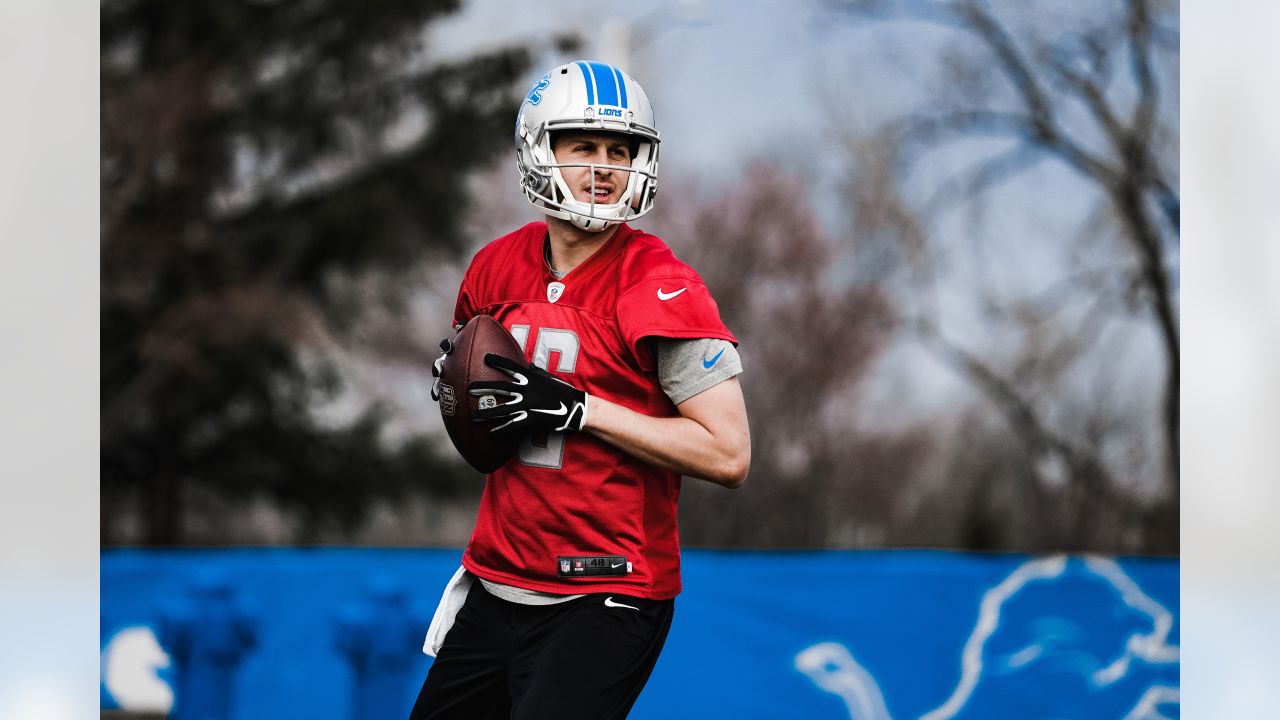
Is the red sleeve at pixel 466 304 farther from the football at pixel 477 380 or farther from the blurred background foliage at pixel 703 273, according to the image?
the blurred background foliage at pixel 703 273

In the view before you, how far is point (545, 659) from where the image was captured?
1.99 metres

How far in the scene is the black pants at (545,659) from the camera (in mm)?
1947

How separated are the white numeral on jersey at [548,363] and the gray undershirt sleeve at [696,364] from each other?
170mm

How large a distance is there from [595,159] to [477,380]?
46 centimetres

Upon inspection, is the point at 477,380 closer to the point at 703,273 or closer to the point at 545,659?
the point at 545,659

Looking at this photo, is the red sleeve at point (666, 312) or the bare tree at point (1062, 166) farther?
the bare tree at point (1062, 166)

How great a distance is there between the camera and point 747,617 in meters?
4.30

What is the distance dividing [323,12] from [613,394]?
6.44 m

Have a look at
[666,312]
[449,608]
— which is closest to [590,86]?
[666,312]

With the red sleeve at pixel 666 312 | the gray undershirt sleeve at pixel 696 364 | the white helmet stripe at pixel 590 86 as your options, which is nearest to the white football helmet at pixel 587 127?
the white helmet stripe at pixel 590 86

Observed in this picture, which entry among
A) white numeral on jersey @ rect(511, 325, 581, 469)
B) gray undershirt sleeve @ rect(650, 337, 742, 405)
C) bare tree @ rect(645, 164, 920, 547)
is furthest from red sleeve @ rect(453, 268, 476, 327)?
bare tree @ rect(645, 164, 920, 547)

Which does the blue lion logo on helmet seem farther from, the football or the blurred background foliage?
the blurred background foliage
